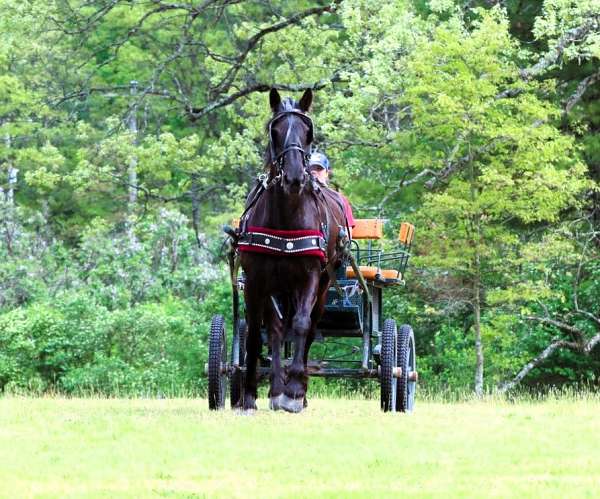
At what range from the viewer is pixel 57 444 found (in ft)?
25.8

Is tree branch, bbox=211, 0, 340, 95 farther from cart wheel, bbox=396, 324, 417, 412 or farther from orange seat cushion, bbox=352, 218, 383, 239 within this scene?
cart wheel, bbox=396, 324, 417, 412

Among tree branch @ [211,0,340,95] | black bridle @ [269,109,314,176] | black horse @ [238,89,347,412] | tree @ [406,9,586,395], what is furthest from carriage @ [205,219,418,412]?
tree branch @ [211,0,340,95]

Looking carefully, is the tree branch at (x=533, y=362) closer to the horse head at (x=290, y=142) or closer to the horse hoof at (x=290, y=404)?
the horse hoof at (x=290, y=404)

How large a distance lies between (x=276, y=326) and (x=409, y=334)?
7.90 feet

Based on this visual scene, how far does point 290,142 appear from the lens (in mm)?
9680

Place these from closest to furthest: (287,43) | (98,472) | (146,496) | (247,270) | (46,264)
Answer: (146,496) → (98,472) → (247,270) → (46,264) → (287,43)

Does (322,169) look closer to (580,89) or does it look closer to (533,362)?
(533,362)

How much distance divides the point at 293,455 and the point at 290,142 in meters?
3.13

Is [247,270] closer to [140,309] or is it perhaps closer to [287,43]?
[140,309]

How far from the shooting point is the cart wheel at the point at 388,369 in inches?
448

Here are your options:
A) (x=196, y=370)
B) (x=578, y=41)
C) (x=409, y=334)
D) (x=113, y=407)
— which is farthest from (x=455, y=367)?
(x=113, y=407)

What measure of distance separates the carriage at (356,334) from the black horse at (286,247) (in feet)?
1.30

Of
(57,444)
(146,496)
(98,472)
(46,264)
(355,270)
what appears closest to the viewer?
(146,496)

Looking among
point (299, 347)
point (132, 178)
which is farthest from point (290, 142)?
point (132, 178)
